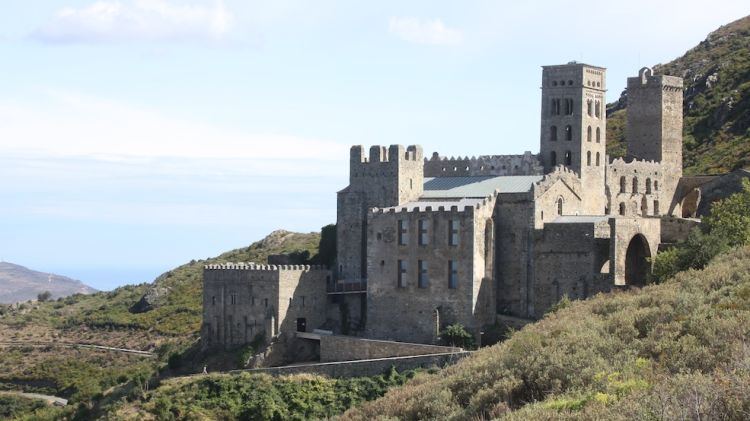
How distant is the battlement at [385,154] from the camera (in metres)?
62.8

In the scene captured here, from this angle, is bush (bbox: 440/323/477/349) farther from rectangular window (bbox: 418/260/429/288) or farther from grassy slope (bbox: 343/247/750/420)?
grassy slope (bbox: 343/247/750/420)

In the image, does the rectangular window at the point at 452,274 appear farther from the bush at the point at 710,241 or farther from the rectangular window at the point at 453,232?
the bush at the point at 710,241

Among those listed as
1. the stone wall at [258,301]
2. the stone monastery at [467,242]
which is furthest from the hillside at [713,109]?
the stone wall at [258,301]

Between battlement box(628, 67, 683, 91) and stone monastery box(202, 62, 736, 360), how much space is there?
833 centimetres

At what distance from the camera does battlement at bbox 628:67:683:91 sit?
7631 centimetres

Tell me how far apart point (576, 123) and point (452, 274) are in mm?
12902

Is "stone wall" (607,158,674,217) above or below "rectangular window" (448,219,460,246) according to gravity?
above

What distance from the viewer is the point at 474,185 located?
62.5 m

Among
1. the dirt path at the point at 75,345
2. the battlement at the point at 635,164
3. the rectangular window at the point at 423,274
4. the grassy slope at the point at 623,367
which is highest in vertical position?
the battlement at the point at 635,164

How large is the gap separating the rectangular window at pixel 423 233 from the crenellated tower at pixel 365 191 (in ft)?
14.9

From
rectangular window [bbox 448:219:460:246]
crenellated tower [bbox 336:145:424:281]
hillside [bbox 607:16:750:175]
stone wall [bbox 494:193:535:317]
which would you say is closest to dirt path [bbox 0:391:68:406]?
crenellated tower [bbox 336:145:424:281]

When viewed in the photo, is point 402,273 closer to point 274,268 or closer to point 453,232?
point 453,232

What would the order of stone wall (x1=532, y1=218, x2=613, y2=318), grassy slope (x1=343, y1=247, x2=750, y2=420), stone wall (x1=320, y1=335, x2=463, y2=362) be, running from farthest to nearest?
stone wall (x1=532, y1=218, x2=613, y2=318) → stone wall (x1=320, y1=335, x2=463, y2=362) → grassy slope (x1=343, y1=247, x2=750, y2=420)

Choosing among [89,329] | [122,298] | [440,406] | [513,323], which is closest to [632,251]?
[513,323]
